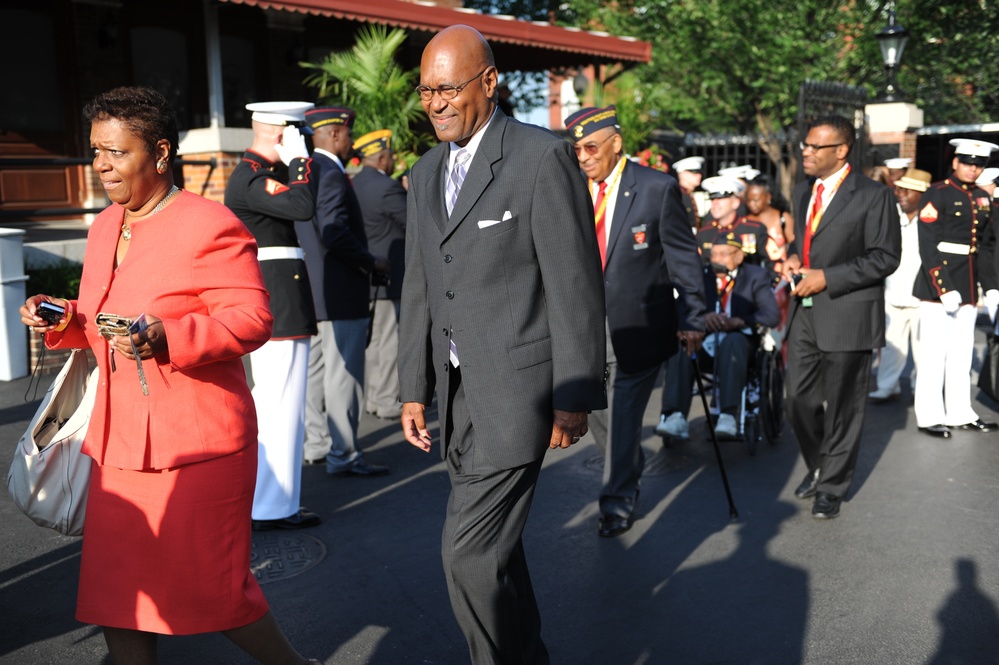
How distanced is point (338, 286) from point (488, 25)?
9409mm

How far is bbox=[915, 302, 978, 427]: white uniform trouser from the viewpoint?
8.02m

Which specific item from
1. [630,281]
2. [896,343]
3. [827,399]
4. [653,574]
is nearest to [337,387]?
[630,281]

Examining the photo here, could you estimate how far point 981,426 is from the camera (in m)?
8.11

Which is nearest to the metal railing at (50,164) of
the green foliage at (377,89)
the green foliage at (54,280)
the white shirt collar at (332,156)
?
the green foliage at (54,280)

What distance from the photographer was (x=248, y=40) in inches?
603

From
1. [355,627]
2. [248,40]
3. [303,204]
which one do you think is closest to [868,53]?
[248,40]

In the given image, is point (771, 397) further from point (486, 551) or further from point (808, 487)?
point (486, 551)

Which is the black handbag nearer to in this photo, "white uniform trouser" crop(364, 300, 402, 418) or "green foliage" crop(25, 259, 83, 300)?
"white uniform trouser" crop(364, 300, 402, 418)

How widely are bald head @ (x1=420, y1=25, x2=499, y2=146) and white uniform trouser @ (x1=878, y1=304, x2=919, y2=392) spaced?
21.5 feet

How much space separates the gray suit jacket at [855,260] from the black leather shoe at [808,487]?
86 cm

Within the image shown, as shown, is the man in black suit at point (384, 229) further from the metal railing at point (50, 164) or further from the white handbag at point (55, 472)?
the white handbag at point (55, 472)

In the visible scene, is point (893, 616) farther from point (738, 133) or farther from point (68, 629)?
point (738, 133)

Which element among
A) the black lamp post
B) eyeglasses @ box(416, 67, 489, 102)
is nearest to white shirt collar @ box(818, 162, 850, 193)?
eyeglasses @ box(416, 67, 489, 102)

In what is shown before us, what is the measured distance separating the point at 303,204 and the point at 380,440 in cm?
274
